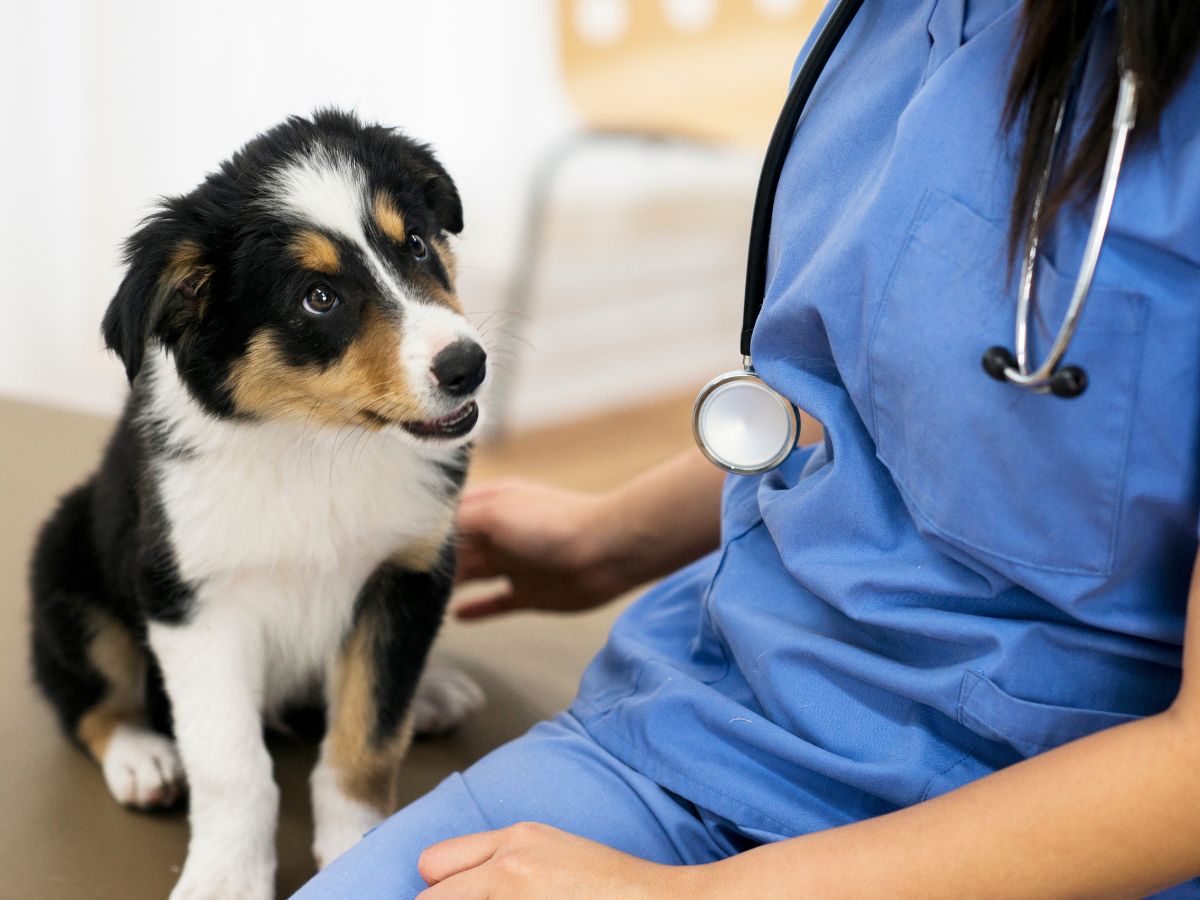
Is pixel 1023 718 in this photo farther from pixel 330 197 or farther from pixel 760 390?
pixel 330 197

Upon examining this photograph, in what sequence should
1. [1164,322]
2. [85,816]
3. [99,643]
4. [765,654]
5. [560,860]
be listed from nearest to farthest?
[1164,322], [560,860], [765,654], [85,816], [99,643]

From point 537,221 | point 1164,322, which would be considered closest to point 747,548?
point 1164,322

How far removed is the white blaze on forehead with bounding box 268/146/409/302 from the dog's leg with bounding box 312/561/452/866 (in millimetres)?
301

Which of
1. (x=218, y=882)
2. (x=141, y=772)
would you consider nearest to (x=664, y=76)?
(x=141, y=772)

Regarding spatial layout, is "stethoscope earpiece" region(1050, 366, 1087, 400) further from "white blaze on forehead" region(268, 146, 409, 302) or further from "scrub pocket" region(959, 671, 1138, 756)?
"white blaze on forehead" region(268, 146, 409, 302)

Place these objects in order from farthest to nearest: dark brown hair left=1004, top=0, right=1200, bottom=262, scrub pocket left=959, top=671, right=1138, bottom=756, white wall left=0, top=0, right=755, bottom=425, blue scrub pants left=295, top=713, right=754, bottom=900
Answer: white wall left=0, top=0, right=755, bottom=425
blue scrub pants left=295, top=713, right=754, bottom=900
scrub pocket left=959, top=671, right=1138, bottom=756
dark brown hair left=1004, top=0, right=1200, bottom=262

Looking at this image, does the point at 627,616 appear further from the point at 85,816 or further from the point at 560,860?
the point at 85,816

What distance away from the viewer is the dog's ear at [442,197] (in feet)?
4.63

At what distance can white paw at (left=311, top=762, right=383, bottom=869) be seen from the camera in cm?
123

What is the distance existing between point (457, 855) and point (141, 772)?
452 mm

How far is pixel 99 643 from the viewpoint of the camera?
1.44 m

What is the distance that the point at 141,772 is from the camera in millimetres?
1290

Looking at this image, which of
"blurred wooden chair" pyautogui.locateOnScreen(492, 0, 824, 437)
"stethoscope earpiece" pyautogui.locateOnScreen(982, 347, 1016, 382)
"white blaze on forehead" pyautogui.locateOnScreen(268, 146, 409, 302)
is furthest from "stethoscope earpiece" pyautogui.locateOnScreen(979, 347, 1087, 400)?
"blurred wooden chair" pyautogui.locateOnScreen(492, 0, 824, 437)

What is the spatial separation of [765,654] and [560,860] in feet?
0.74
